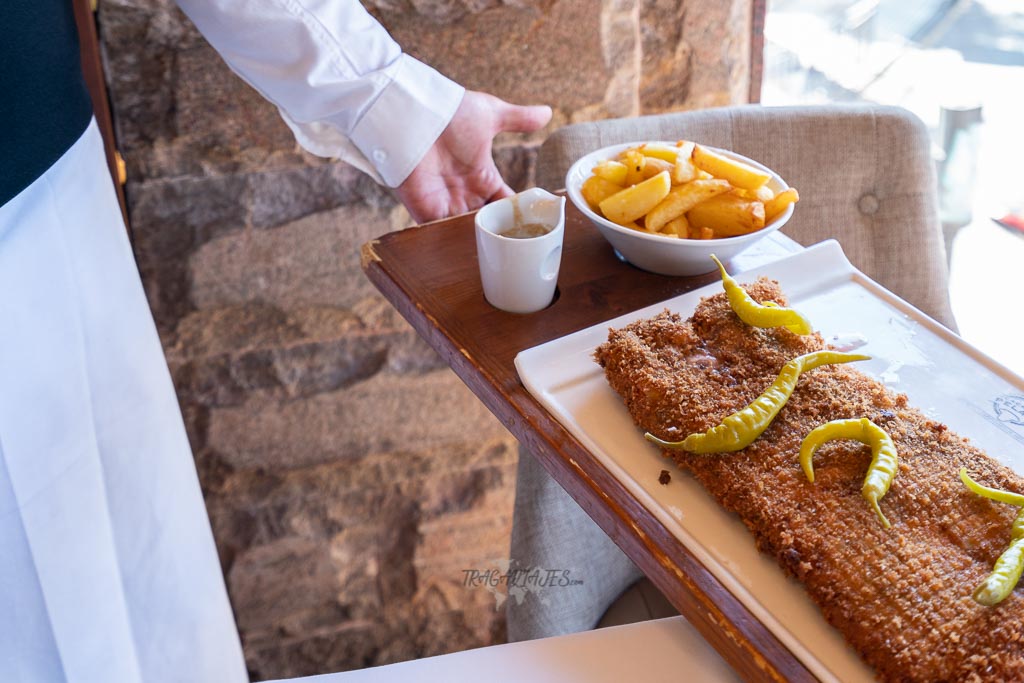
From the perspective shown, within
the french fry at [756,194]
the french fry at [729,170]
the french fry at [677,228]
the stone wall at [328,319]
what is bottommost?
the stone wall at [328,319]

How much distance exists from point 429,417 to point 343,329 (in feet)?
0.88

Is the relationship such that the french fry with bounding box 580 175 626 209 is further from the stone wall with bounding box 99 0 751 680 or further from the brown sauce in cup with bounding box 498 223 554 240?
the stone wall with bounding box 99 0 751 680

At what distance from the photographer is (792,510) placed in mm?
664

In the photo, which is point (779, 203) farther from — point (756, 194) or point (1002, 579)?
point (1002, 579)

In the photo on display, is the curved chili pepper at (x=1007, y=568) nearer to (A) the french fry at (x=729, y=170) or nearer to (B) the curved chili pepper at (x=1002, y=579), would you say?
(B) the curved chili pepper at (x=1002, y=579)

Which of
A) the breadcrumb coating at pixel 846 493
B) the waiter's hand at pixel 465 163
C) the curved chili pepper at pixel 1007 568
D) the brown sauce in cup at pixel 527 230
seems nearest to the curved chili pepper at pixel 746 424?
the breadcrumb coating at pixel 846 493

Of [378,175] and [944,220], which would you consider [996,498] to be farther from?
[944,220]

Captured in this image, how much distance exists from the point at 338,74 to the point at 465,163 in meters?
0.22

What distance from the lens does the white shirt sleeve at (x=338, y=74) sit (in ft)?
3.44

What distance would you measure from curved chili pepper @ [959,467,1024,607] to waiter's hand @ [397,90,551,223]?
757mm

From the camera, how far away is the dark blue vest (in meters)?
0.85

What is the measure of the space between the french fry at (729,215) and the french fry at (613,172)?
0.09m

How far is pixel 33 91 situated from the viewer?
878mm

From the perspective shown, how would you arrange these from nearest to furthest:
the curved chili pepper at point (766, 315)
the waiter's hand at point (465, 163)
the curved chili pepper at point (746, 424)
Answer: the curved chili pepper at point (746, 424)
the curved chili pepper at point (766, 315)
the waiter's hand at point (465, 163)
